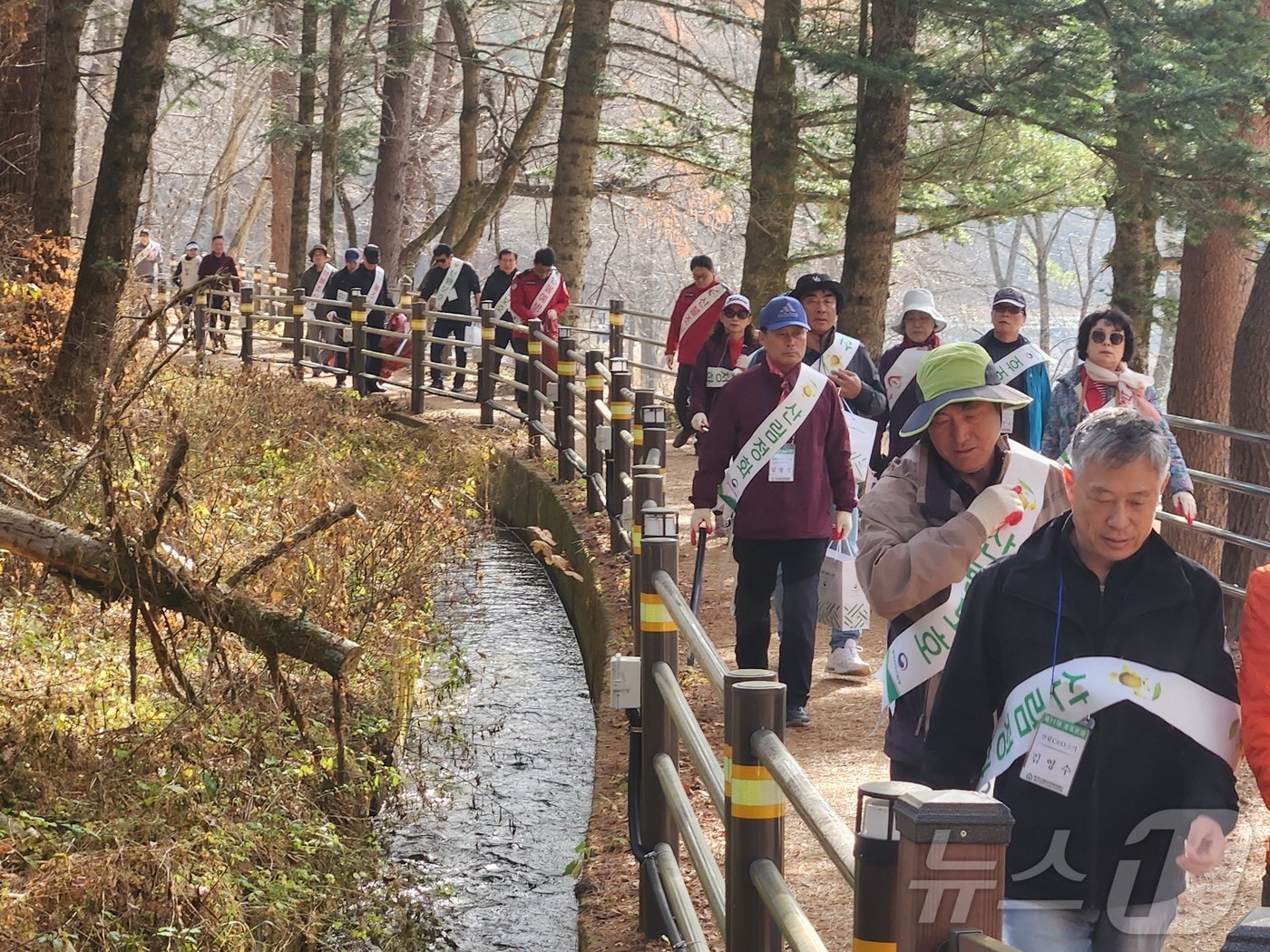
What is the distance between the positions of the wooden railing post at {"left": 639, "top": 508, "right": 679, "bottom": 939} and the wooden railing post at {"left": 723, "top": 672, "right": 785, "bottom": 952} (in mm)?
1388

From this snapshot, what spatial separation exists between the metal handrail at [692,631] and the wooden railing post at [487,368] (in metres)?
11.4

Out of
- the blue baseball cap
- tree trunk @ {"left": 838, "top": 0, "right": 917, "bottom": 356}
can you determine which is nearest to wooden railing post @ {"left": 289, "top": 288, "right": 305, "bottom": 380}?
tree trunk @ {"left": 838, "top": 0, "right": 917, "bottom": 356}

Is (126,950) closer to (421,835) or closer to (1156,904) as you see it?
(421,835)

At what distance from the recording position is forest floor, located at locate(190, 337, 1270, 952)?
5.02 meters

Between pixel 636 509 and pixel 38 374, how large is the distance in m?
6.80

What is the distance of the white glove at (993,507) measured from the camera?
3697 mm

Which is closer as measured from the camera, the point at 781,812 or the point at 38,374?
the point at 781,812

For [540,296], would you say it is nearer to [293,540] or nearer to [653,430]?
[653,430]

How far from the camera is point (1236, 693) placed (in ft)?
9.59

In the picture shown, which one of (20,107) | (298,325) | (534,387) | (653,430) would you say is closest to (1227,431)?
(653,430)

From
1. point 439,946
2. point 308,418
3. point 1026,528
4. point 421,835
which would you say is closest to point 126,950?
point 439,946

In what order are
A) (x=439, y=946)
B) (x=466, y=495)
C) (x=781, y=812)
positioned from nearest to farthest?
(x=781, y=812) → (x=439, y=946) → (x=466, y=495)

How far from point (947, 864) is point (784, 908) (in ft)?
3.04

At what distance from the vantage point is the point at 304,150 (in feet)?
81.6
